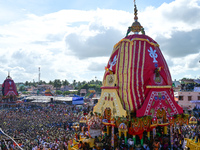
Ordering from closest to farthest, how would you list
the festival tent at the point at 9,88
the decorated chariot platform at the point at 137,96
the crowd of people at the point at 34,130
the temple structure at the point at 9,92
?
1. the decorated chariot platform at the point at 137,96
2. the crowd of people at the point at 34,130
3. the temple structure at the point at 9,92
4. the festival tent at the point at 9,88

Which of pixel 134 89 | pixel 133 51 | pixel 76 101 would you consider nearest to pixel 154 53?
pixel 133 51

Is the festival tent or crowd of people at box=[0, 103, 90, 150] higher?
the festival tent

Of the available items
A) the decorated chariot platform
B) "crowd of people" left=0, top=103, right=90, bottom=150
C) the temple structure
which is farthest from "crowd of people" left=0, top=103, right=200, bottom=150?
the temple structure

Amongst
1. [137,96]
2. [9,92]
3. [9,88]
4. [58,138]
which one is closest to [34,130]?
[58,138]

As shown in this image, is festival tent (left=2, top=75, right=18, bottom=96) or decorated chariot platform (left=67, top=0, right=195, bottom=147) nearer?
decorated chariot platform (left=67, top=0, right=195, bottom=147)

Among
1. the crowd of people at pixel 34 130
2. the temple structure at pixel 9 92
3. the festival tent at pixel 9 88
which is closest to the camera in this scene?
the crowd of people at pixel 34 130

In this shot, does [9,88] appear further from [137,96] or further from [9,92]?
[137,96]

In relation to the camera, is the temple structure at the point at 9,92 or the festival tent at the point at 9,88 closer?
the temple structure at the point at 9,92

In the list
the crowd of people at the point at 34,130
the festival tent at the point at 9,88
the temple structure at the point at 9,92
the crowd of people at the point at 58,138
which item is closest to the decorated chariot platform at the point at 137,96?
the crowd of people at the point at 58,138

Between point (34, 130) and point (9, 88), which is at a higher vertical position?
point (9, 88)

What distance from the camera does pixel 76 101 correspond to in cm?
5909

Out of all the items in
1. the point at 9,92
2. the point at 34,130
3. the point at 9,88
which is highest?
the point at 9,88

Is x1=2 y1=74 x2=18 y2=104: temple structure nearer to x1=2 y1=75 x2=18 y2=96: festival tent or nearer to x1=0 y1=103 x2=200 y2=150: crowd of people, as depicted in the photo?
x1=2 y1=75 x2=18 y2=96: festival tent

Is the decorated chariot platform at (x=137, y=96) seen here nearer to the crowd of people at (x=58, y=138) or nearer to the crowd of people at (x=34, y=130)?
the crowd of people at (x=58, y=138)
